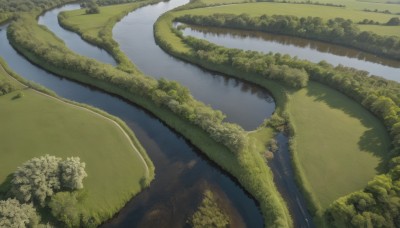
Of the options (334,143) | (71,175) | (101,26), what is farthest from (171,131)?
(101,26)

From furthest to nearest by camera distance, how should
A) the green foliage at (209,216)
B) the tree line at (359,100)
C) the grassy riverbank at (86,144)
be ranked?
the grassy riverbank at (86,144), the green foliage at (209,216), the tree line at (359,100)

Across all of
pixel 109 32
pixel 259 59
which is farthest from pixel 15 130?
pixel 109 32

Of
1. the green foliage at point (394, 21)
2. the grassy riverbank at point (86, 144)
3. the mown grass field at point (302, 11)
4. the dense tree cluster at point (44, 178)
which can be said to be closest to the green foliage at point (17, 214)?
the dense tree cluster at point (44, 178)

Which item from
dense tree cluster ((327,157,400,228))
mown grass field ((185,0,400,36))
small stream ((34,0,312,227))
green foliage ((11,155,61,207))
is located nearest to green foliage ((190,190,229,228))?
small stream ((34,0,312,227))

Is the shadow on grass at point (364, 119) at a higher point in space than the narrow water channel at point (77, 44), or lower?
lower

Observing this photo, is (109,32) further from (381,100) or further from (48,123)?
(381,100)

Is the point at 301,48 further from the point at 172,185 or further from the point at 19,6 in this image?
the point at 19,6

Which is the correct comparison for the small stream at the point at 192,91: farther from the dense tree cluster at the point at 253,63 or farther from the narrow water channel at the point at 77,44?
the dense tree cluster at the point at 253,63

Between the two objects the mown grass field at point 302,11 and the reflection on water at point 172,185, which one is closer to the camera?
the reflection on water at point 172,185
